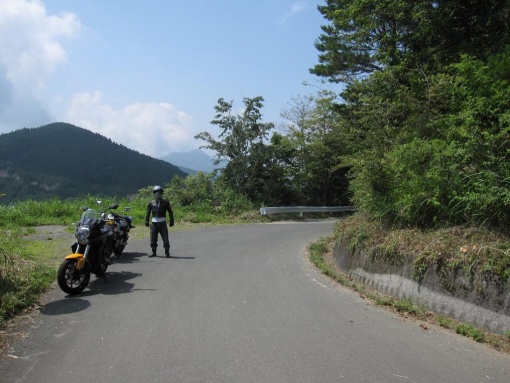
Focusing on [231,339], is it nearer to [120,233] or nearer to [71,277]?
[71,277]

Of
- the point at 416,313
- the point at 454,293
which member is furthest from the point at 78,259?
the point at 454,293

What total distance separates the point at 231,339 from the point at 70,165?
74.8 meters

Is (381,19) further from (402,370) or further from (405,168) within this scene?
(402,370)

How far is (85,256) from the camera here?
718 centimetres

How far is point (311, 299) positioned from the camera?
6902 mm

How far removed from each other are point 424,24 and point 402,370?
11.7 meters

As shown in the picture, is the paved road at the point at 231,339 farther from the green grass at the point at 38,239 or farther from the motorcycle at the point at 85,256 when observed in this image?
the green grass at the point at 38,239

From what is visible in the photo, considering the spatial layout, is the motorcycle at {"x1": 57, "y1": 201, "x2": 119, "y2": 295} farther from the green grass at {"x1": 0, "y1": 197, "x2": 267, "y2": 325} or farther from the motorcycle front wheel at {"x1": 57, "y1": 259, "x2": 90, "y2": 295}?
the green grass at {"x1": 0, "y1": 197, "x2": 267, "y2": 325}

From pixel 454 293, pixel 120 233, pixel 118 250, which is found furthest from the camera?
pixel 118 250

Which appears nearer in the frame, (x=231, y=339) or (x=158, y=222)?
(x=231, y=339)

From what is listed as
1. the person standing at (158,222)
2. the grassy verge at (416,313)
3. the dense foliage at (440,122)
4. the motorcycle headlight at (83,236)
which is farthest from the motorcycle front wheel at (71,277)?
the dense foliage at (440,122)

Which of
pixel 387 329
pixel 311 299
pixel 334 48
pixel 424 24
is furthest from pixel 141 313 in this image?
pixel 334 48

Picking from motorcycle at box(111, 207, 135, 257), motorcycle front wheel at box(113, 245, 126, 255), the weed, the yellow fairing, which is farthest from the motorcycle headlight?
the weed

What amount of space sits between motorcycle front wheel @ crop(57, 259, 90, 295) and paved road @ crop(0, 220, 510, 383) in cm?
20
